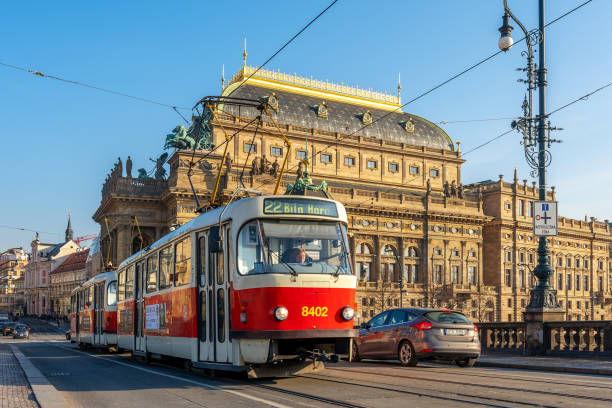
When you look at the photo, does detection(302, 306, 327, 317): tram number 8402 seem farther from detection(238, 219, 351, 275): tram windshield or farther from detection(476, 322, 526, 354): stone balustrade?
detection(476, 322, 526, 354): stone balustrade

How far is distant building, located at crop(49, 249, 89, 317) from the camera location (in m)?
147

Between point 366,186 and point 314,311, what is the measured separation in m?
66.2

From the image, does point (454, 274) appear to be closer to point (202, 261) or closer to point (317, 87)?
point (317, 87)

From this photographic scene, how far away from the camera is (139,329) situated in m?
19.3

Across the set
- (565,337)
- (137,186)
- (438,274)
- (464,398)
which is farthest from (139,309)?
(438,274)

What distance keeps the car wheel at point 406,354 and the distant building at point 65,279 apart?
5331 inches

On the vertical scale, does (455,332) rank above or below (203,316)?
below

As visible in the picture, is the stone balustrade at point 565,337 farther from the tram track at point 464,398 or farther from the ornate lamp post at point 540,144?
the tram track at point 464,398

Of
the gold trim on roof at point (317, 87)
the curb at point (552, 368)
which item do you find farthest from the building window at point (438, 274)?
the curb at point (552, 368)

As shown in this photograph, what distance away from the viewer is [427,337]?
15.7 metres

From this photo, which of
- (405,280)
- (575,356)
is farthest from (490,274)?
(575,356)

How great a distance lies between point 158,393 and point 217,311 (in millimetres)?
2019

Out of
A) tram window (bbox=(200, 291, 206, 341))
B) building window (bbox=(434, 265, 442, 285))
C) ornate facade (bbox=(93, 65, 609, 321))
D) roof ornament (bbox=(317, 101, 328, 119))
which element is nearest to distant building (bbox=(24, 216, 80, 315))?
ornate facade (bbox=(93, 65, 609, 321))

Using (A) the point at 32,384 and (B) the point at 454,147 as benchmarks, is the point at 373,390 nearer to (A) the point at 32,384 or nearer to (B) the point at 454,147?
(A) the point at 32,384
